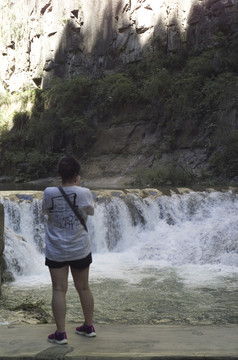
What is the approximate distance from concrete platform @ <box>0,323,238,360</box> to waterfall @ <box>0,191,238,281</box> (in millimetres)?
5047

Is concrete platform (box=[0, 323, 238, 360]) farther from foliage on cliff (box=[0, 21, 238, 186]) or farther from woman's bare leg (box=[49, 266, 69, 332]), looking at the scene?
foliage on cliff (box=[0, 21, 238, 186])

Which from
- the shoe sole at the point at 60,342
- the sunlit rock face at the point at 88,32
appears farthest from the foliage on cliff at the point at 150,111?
the shoe sole at the point at 60,342

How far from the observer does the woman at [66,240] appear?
10.4 feet

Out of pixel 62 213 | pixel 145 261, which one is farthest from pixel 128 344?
pixel 145 261

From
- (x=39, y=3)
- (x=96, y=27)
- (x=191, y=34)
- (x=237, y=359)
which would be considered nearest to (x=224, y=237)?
(x=237, y=359)

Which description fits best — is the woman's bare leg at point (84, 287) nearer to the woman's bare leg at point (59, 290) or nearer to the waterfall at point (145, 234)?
the woman's bare leg at point (59, 290)

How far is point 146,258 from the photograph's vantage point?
410 inches

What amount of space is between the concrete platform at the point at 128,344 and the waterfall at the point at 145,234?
505cm

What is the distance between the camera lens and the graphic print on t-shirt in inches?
125

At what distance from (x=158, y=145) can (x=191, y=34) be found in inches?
338

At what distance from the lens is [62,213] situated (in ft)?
10.5

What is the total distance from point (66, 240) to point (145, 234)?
9256mm

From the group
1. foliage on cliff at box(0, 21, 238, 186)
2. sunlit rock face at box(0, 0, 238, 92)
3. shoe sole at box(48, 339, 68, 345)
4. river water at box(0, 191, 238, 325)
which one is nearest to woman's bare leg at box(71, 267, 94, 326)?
shoe sole at box(48, 339, 68, 345)

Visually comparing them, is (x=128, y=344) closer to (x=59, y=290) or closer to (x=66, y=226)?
(x=59, y=290)
